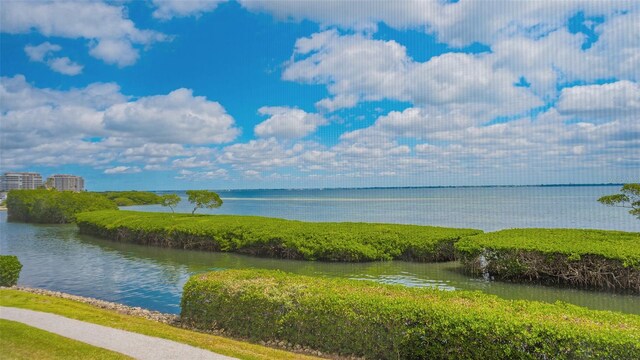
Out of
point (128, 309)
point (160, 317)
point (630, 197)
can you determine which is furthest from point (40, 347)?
point (630, 197)

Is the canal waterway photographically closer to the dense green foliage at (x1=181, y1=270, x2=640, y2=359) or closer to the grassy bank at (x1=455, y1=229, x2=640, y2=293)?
the grassy bank at (x1=455, y1=229, x2=640, y2=293)

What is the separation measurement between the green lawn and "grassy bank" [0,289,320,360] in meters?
1.49

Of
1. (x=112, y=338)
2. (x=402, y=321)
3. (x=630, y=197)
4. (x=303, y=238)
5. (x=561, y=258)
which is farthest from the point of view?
(x=303, y=238)

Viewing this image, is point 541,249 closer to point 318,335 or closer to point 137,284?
point 318,335

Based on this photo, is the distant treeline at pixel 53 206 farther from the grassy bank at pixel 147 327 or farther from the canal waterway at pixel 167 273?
the grassy bank at pixel 147 327

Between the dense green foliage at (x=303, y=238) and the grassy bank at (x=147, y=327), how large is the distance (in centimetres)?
1311

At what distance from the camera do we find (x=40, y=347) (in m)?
9.66

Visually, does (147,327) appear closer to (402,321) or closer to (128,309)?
(128,309)

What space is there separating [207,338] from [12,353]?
4278mm

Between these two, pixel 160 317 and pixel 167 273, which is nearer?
pixel 160 317

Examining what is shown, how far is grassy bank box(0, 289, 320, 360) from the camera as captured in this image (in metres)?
9.72

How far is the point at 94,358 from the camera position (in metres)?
8.85

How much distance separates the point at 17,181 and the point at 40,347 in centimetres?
19086

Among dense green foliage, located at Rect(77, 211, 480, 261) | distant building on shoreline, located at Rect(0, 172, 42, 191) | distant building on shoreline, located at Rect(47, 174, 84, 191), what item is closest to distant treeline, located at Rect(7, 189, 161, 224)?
dense green foliage, located at Rect(77, 211, 480, 261)
